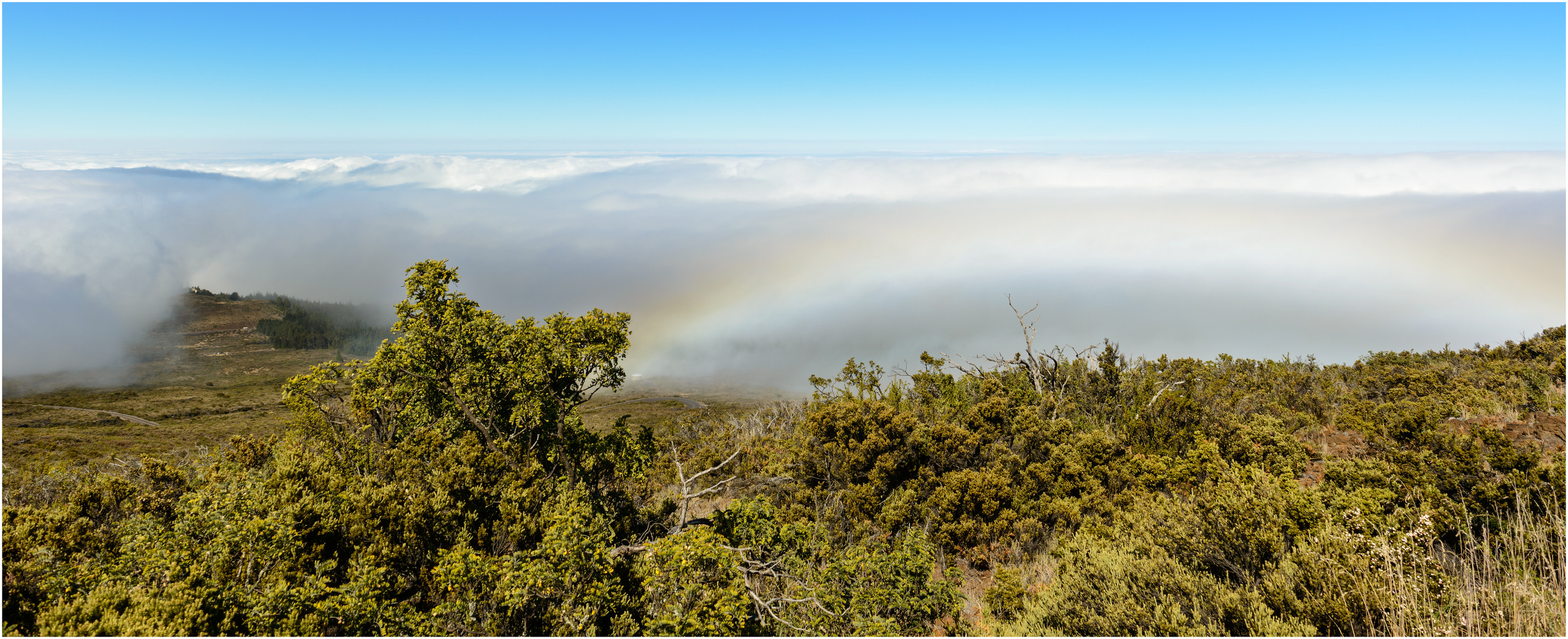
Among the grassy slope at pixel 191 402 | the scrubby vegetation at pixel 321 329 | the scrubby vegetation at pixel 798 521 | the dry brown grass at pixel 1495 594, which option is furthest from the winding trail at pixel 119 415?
the dry brown grass at pixel 1495 594

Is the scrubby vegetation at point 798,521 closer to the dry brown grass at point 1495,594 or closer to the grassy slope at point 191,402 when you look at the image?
the dry brown grass at point 1495,594

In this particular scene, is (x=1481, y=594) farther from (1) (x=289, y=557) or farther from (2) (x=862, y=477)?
(1) (x=289, y=557)

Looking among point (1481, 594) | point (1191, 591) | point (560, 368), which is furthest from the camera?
point (560, 368)

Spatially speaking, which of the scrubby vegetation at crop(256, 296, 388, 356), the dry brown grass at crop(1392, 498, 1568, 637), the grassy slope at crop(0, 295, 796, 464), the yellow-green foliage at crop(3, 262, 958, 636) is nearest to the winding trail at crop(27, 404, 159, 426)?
the grassy slope at crop(0, 295, 796, 464)

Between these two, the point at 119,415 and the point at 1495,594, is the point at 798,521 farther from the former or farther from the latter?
the point at 119,415

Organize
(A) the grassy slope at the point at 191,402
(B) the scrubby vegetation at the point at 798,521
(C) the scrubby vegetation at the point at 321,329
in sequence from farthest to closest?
(C) the scrubby vegetation at the point at 321,329
(A) the grassy slope at the point at 191,402
(B) the scrubby vegetation at the point at 798,521

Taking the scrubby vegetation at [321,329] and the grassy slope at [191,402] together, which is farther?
the scrubby vegetation at [321,329]

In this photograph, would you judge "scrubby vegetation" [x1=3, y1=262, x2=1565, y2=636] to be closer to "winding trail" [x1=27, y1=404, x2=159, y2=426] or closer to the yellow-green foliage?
the yellow-green foliage

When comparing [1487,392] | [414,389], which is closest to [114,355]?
[414,389]

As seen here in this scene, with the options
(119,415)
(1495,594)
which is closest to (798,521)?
(1495,594)
